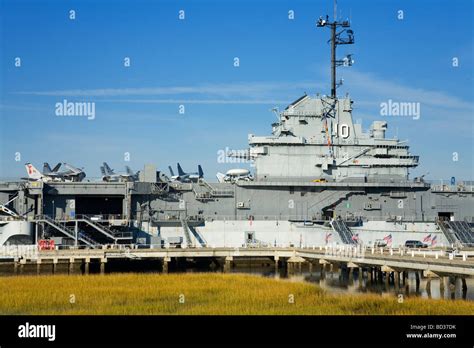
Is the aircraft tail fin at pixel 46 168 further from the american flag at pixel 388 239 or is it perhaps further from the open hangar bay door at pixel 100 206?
the american flag at pixel 388 239

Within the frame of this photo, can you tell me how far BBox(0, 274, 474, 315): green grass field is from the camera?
27.0 meters

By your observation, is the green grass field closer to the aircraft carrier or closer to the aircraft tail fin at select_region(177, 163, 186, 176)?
the aircraft carrier

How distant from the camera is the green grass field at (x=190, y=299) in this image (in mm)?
27047

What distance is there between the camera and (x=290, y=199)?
181 ft

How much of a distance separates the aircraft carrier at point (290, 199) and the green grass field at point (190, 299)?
16208 mm

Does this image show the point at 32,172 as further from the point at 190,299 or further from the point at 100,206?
the point at 190,299


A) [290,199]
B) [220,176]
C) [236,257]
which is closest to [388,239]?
[290,199]

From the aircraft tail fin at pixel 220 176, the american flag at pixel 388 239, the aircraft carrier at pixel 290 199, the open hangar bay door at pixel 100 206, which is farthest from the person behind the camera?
the aircraft tail fin at pixel 220 176

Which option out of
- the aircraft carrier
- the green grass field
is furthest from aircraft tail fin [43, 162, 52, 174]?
the green grass field

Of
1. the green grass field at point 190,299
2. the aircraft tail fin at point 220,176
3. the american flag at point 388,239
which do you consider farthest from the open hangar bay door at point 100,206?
the american flag at point 388,239

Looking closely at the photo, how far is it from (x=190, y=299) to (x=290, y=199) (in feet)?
85.5
